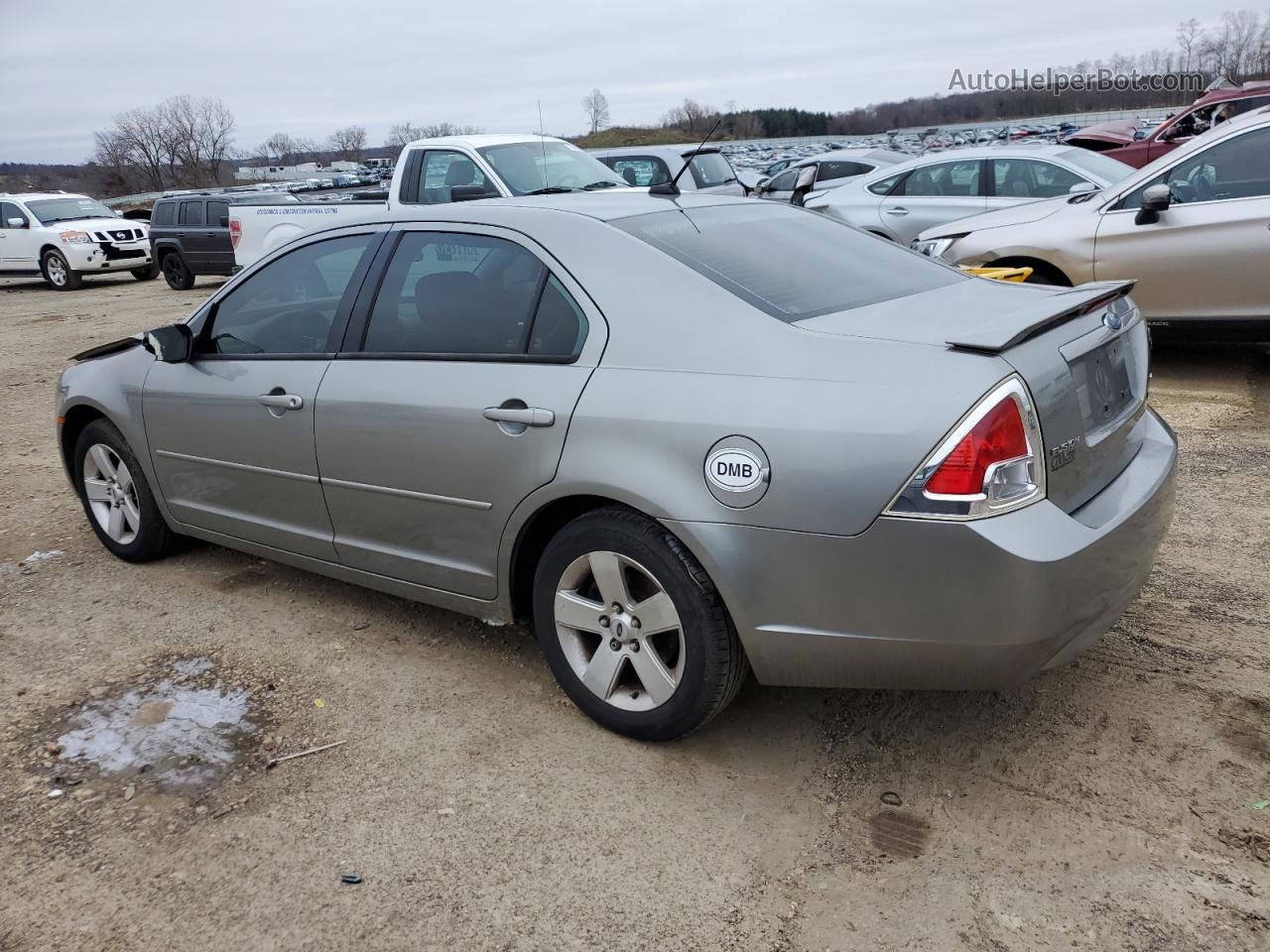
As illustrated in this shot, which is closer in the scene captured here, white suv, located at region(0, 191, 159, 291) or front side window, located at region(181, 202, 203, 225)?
front side window, located at region(181, 202, 203, 225)

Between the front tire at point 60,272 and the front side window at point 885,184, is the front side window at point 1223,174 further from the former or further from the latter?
the front tire at point 60,272

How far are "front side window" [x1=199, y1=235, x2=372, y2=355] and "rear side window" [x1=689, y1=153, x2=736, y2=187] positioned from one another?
9759mm

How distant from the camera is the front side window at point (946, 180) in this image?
10.4 metres

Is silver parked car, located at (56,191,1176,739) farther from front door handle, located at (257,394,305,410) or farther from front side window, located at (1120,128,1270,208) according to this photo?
front side window, located at (1120,128,1270,208)

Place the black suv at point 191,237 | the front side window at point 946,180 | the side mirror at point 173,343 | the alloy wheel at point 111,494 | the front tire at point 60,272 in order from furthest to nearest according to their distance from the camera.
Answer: the front tire at point 60,272 < the black suv at point 191,237 < the front side window at point 946,180 < the alloy wheel at point 111,494 < the side mirror at point 173,343

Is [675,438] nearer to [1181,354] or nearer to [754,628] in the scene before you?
[754,628]

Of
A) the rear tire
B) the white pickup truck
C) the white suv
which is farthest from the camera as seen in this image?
the white suv

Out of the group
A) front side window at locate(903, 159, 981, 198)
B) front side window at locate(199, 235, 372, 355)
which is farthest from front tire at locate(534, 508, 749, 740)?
front side window at locate(903, 159, 981, 198)

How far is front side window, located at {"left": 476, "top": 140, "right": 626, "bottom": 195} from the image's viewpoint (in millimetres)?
9969

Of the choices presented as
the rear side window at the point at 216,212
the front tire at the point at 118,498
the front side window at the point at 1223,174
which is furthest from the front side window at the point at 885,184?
the rear side window at the point at 216,212

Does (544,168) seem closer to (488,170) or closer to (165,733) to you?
(488,170)

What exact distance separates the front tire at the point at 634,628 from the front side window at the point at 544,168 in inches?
281

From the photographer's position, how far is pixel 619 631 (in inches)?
122

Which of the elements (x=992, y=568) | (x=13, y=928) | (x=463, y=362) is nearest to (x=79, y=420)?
(x=463, y=362)
